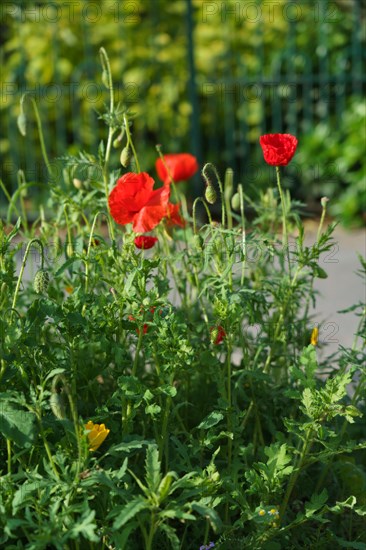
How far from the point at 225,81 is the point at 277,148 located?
5.08m

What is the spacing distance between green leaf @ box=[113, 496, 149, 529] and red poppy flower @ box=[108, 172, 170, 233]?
2.21 feet

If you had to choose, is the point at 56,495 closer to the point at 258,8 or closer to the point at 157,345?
the point at 157,345

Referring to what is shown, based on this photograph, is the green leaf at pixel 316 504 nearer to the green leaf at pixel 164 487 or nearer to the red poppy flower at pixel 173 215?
the green leaf at pixel 164 487

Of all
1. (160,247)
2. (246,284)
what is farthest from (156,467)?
(160,247)

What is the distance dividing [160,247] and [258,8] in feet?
15.9

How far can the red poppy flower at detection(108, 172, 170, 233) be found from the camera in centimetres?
223

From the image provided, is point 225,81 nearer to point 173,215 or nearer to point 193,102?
point 193,102

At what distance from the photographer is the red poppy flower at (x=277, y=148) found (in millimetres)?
2166

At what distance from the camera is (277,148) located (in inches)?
86.0

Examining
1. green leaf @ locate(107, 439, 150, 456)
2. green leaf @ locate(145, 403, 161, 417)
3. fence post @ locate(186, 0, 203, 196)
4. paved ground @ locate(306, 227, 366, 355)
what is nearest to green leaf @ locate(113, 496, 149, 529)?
green leaf @ locate(107, 439, 150, 456)

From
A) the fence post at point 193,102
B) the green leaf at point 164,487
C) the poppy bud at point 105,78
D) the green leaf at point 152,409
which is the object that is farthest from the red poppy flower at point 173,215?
the fence post at point 193,102

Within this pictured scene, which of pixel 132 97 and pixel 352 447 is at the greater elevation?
pixel 352 447

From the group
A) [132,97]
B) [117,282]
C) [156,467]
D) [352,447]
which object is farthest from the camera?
[132,97]

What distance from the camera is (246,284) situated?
8.18 feet
